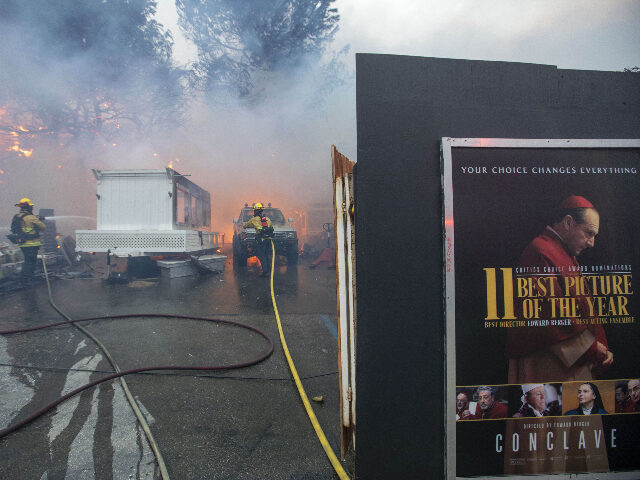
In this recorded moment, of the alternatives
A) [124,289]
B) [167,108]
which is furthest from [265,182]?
[124,289]

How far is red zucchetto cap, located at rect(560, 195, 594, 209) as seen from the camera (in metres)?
1.40

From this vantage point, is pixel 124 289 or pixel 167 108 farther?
pixel 167 108

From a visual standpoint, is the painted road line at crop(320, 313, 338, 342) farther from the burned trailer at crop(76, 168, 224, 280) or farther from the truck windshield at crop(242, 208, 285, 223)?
the truck windshield at crop(242, 208, 285, 223)

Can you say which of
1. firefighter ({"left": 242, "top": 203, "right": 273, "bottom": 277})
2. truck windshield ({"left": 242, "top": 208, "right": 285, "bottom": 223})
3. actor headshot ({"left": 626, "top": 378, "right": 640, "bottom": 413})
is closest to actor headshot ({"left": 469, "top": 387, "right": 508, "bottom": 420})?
actor headshot ({"left": 626, "top": 378, "right": 640, "bottom": 413})

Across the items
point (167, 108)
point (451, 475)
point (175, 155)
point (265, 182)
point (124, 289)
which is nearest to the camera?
point (451, 475)

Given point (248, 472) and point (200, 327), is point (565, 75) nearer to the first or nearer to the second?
point (248, 472)

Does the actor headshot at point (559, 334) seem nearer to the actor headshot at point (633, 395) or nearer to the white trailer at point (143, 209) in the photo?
the actor headshot at point (633, 395)

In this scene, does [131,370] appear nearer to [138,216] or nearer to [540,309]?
[540,309]

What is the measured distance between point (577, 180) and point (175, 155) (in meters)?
25.1

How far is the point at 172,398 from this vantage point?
256 cm

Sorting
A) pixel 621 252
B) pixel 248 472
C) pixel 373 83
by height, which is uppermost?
pixel 373 83

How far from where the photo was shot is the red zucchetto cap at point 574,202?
1.40 m

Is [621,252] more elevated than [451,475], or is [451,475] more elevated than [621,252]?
[621,252]

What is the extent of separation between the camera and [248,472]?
178 centimetres
